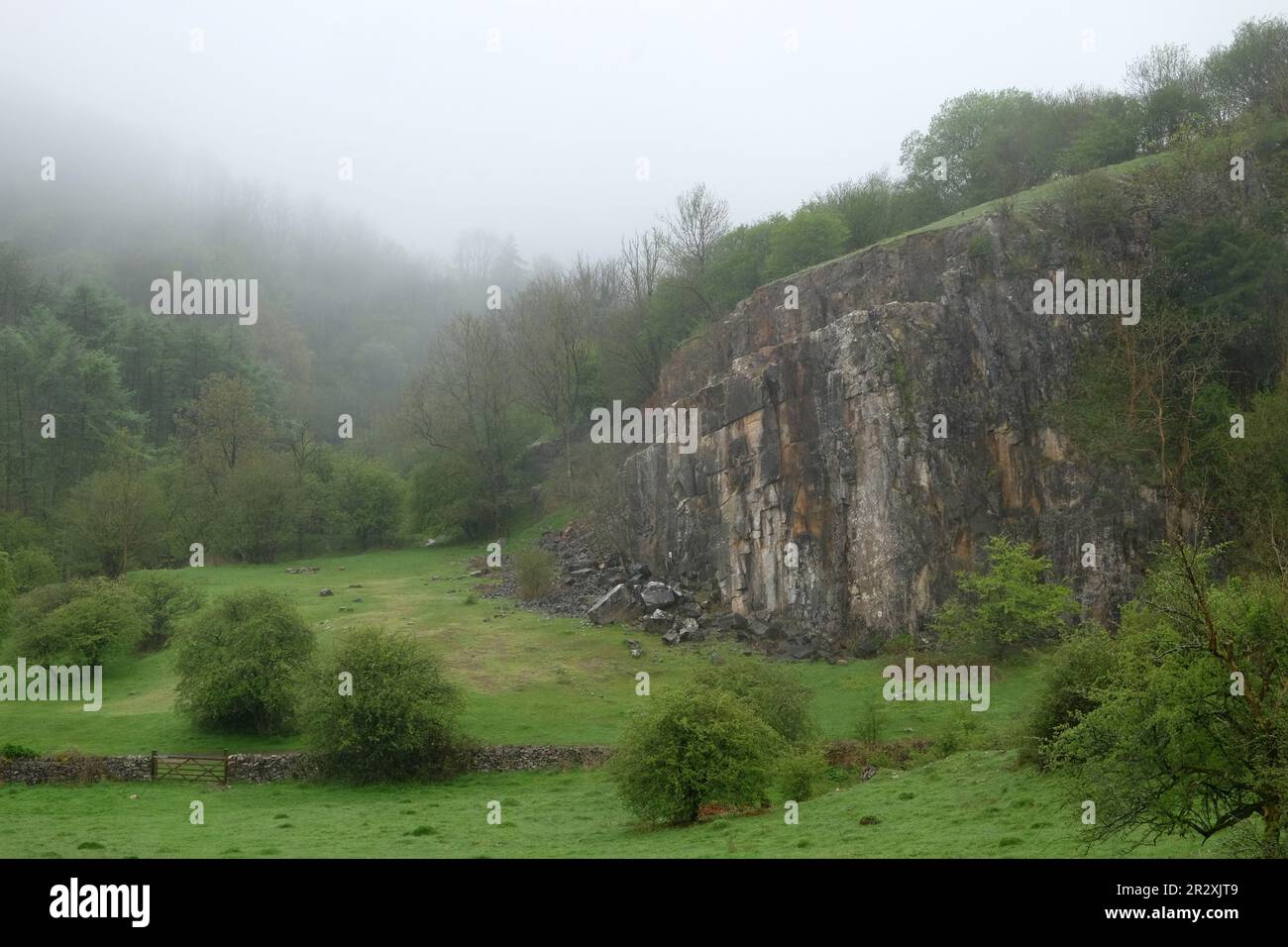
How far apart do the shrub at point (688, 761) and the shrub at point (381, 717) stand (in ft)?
35.1

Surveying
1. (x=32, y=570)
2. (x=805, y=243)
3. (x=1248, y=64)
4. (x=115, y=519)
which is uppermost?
(x=1248, y=64)

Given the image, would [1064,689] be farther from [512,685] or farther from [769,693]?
[512,685]

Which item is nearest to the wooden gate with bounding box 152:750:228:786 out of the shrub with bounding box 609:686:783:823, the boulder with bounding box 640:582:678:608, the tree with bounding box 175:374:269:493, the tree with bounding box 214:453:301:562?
the shrub with bounding box 609:686:783:823

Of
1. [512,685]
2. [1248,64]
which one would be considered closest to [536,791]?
[512,685]

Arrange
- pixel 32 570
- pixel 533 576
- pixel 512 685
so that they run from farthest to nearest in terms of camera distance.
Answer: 1. pixel 533 576
2. pixel 32 570
3. pixel 512 685

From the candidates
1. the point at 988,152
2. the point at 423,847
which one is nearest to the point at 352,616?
the point at 423,847

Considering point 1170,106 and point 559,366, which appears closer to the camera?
point 1170,106

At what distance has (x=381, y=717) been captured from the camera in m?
38.1

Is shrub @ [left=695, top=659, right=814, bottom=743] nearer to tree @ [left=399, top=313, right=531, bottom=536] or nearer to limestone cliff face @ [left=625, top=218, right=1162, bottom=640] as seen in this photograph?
limestone cliff face @ [left=625, top=218, right=1162, bottom=640]

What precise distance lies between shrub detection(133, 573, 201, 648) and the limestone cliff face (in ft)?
96.2

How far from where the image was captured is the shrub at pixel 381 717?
1495 inches

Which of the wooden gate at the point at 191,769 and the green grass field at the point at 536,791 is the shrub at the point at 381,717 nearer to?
the green grass field at the point at 536,791

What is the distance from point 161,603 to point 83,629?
7.33 m
